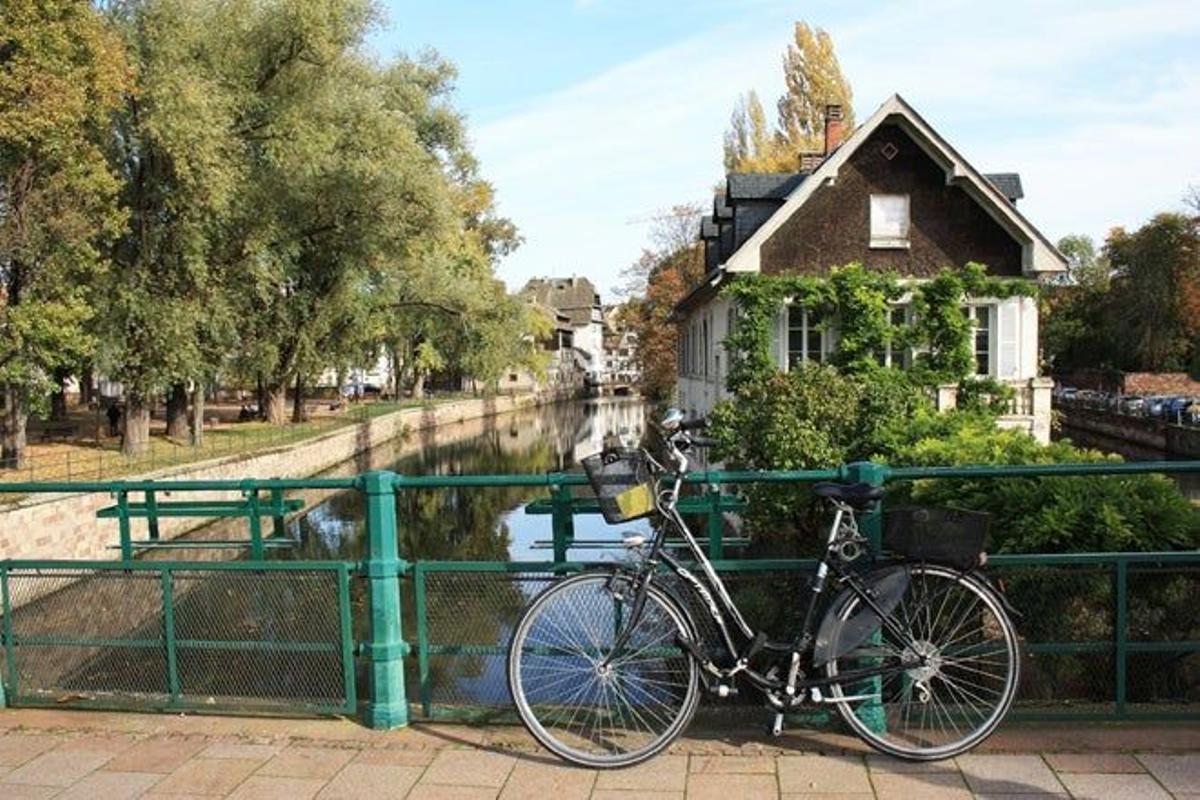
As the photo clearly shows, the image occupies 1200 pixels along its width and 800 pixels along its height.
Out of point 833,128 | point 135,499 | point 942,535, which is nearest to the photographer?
point 942,535

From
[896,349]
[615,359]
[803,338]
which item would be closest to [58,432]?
[803,338]

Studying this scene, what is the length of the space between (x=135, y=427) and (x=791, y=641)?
25.6 m

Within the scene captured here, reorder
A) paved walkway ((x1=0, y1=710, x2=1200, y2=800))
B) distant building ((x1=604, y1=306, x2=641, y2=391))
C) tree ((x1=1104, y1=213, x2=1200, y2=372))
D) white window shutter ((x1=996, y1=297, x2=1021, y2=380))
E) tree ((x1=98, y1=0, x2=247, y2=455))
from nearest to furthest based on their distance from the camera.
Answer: paved walkway ((x1=0, y1=710, x2=1200, y2=800))
white window shutter ((x1=996, y1=297, x2=1021, y2=380))
tree ((x1=98, y1=0, x2=247, y2=455))
tree ((x1=1104, y1=213, x2=1200, y2=372))
distant building ((x1=604, y1=306, x2=641, y2=391))

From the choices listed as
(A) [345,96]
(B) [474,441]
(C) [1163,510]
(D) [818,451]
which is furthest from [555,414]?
(C) [1163,510]

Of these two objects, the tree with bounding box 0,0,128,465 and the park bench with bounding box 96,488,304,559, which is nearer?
the park bench with bounding box 96,488,304,559

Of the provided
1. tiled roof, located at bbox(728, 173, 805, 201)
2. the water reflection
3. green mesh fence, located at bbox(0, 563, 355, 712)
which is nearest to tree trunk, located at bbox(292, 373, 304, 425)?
the water reflection

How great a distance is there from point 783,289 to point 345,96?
13826mm

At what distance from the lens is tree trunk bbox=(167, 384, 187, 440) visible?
1218 inches

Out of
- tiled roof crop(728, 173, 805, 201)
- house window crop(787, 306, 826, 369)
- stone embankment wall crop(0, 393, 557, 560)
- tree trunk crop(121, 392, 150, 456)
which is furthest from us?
tree trunk crop(121, 392, 150, 456)

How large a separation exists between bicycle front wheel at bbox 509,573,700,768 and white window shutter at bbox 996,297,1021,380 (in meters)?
20.5

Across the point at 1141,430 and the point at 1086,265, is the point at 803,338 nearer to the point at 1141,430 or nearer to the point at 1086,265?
the point at 1141,430

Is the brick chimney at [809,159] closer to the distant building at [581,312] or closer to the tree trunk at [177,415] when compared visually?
the tree trunk at [177,415]

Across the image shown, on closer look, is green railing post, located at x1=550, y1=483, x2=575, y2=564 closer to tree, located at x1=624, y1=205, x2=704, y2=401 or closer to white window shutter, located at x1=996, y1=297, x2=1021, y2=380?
white window shutter, located at x1=996, y1=297, x2=1021, y2=380

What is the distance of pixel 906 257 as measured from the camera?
23.1m
